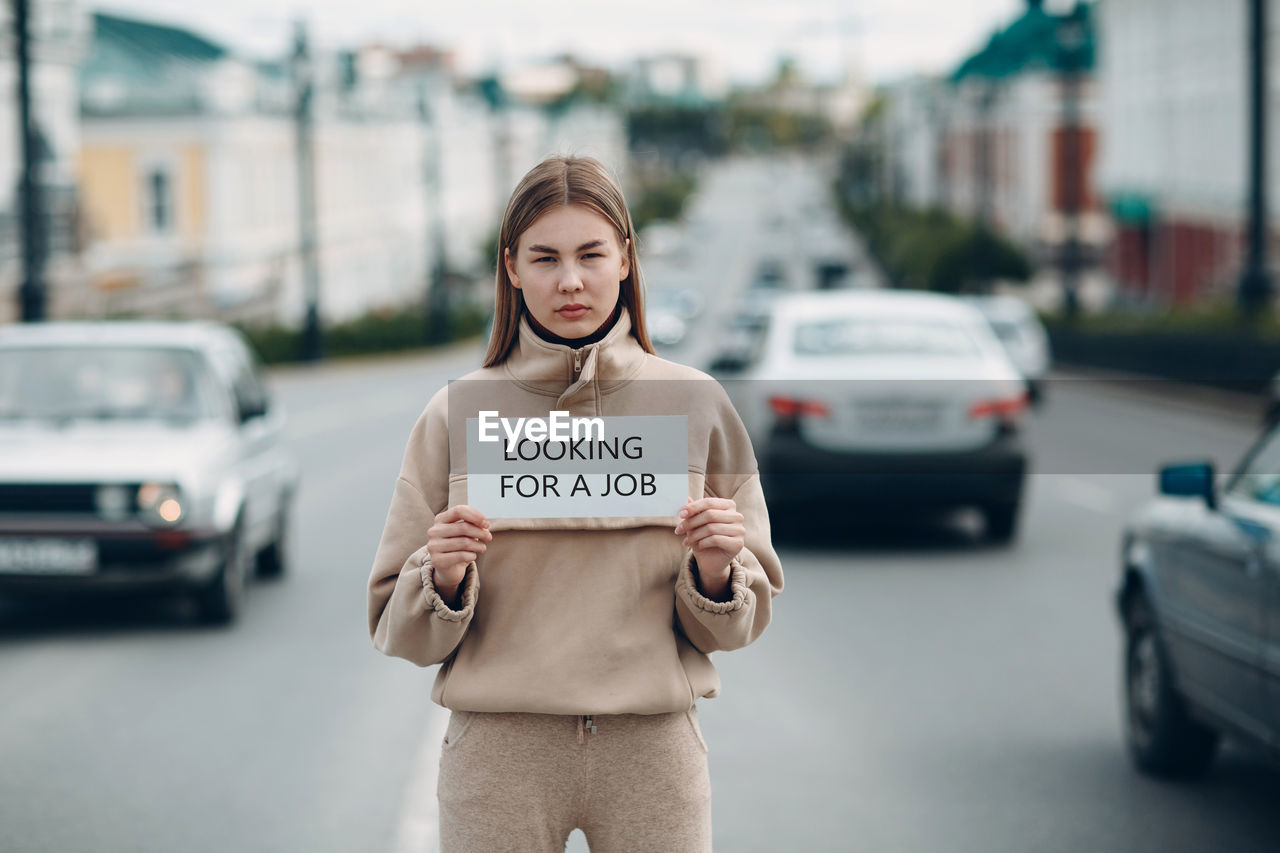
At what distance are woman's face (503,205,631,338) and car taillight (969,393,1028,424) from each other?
9.73m

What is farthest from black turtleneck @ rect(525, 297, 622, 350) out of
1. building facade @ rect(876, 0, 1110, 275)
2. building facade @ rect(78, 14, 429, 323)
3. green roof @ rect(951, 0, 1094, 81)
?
green roof @ rect(951, 0, 1094, 81)

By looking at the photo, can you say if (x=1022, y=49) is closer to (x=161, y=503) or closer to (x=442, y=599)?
(x=161, y=503)

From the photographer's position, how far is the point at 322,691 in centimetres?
862

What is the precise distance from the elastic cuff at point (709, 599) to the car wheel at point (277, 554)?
368 inches

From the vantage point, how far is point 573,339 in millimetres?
3027


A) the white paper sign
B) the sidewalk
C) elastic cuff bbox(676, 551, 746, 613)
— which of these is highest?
the white paper sign

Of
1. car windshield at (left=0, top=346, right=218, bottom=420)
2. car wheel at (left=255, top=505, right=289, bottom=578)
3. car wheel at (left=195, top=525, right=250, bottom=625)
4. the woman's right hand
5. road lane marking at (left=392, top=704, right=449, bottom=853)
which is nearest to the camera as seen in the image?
the woman's right hand

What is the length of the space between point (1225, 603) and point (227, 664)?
5007 millimetres

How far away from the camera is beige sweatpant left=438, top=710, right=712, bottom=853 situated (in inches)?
118

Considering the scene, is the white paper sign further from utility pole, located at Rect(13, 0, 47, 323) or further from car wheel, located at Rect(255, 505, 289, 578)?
utility pole, located at Rect(13, 0, 47, 323)

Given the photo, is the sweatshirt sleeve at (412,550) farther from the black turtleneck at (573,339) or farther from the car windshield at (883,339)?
the car windshield at (883,339)

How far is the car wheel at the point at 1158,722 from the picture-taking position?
678cm

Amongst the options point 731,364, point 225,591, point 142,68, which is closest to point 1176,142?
point 142,68

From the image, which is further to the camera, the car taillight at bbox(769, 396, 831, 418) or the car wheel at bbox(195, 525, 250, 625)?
the car taillight at bbox(769, 396, 831, 418)
